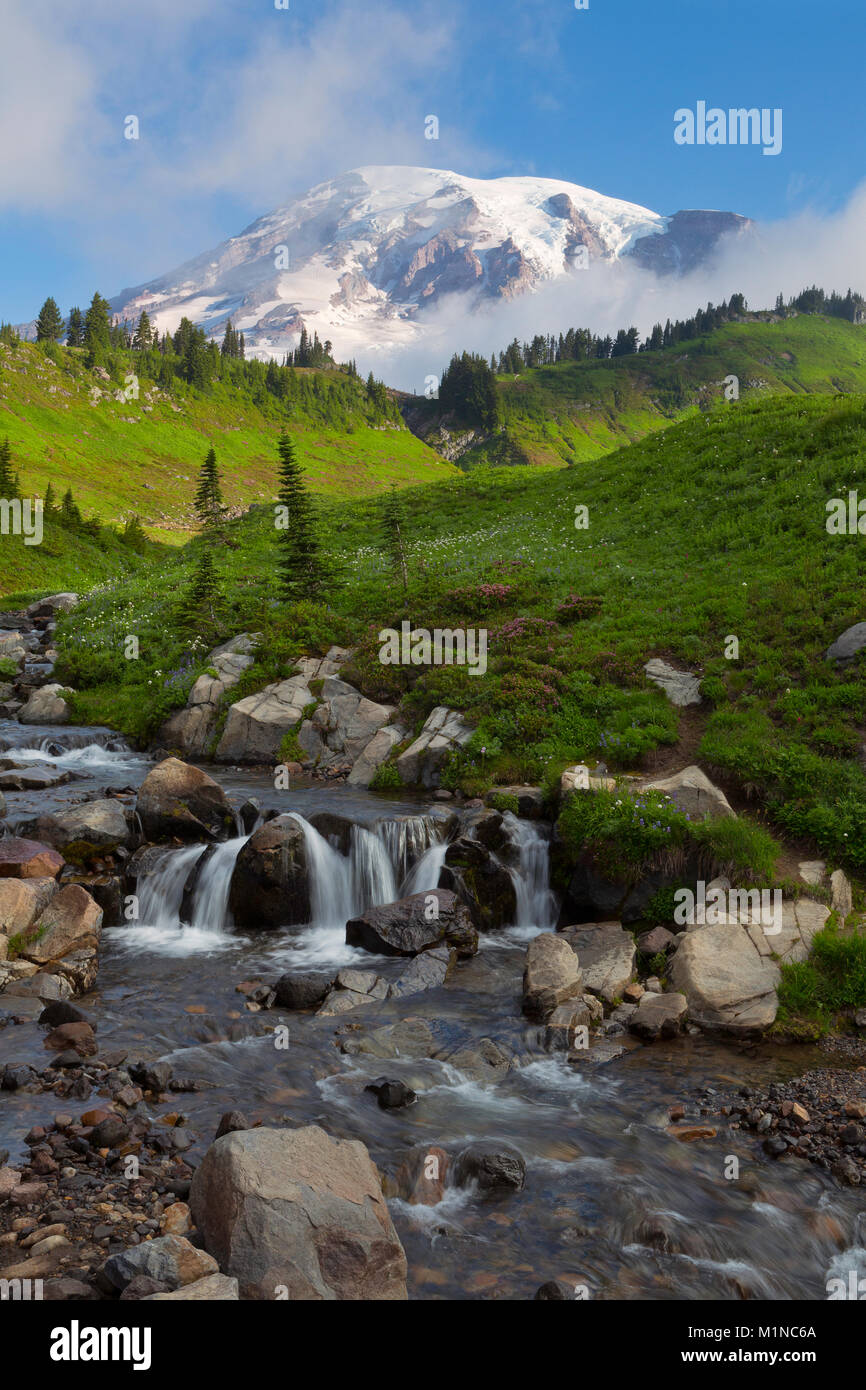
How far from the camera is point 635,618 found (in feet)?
89.1

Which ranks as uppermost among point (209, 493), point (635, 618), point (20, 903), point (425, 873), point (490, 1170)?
point (209, 493)

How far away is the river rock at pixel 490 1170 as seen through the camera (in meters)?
8.99

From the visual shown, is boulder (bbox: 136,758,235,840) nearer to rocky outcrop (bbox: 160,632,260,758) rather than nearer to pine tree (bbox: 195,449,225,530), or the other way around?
rocky outcrop (bbox: 160,632,260,758)

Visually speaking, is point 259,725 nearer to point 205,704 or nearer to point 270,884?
point 205,704

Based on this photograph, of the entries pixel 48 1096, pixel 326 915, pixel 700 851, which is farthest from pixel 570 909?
pixel 48 1096

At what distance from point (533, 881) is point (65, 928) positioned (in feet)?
31.7

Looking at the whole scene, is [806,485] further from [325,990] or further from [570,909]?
[325,990]

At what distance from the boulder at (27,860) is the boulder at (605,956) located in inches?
435

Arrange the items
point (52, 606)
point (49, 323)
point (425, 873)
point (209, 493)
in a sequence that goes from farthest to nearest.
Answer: point (49, 323) < point (209, 493) < point (52, 606) < point (425, 873)

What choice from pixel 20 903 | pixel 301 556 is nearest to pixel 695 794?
pixel 20 903

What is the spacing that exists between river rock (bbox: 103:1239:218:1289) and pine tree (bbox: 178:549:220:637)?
2893 cm

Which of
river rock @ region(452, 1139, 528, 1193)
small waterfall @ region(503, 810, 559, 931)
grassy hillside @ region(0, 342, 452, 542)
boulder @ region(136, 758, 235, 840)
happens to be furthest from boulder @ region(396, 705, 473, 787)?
grassy hillside @ region(0, 342, 452, 542)

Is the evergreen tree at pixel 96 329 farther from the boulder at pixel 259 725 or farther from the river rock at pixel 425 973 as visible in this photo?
the river rock at pixel 425 973

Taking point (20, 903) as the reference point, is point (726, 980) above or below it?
below
